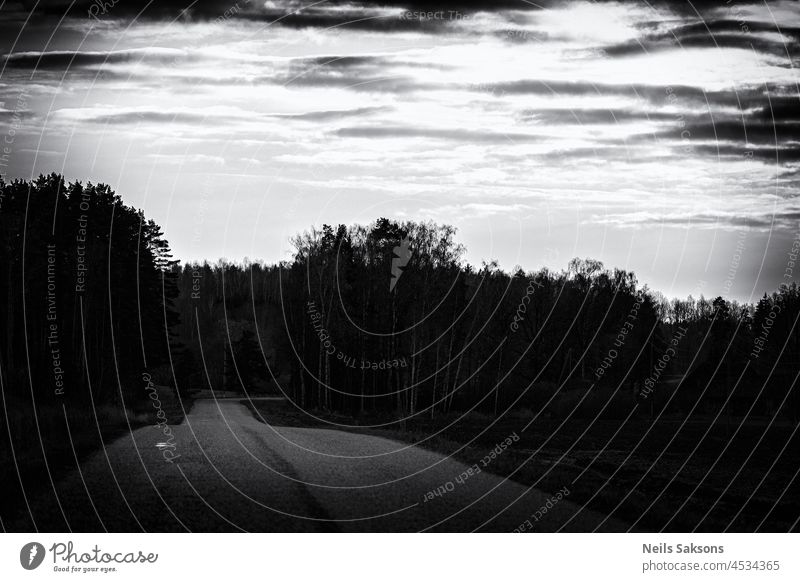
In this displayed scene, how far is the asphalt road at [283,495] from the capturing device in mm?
15781

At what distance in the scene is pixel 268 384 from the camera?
92000mm

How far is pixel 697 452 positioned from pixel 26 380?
31093mm

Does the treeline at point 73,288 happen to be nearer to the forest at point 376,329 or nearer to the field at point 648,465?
the forest at point 376,329

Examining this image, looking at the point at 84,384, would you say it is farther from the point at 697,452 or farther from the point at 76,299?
the point at 697,452

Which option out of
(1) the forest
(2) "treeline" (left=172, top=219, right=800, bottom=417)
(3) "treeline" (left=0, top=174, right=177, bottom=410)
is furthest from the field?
(3) "treeline" (left=0, top=174, right=177, bottom=410)

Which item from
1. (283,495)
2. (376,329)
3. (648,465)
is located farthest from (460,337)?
(283,495)

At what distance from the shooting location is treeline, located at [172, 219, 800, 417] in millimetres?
64188

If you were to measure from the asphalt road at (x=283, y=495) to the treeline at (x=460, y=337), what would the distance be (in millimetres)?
28803

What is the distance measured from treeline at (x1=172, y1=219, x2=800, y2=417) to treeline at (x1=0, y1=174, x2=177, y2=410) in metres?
5.59

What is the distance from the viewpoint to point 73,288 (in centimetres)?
4638

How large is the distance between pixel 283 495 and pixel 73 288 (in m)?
32.2

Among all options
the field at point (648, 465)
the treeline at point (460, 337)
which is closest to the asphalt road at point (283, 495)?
the field at point (648, 465)

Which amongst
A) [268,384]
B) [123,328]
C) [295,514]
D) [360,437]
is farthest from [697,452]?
[268,384]

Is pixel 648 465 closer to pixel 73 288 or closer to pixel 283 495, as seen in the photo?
pixel 283 495
